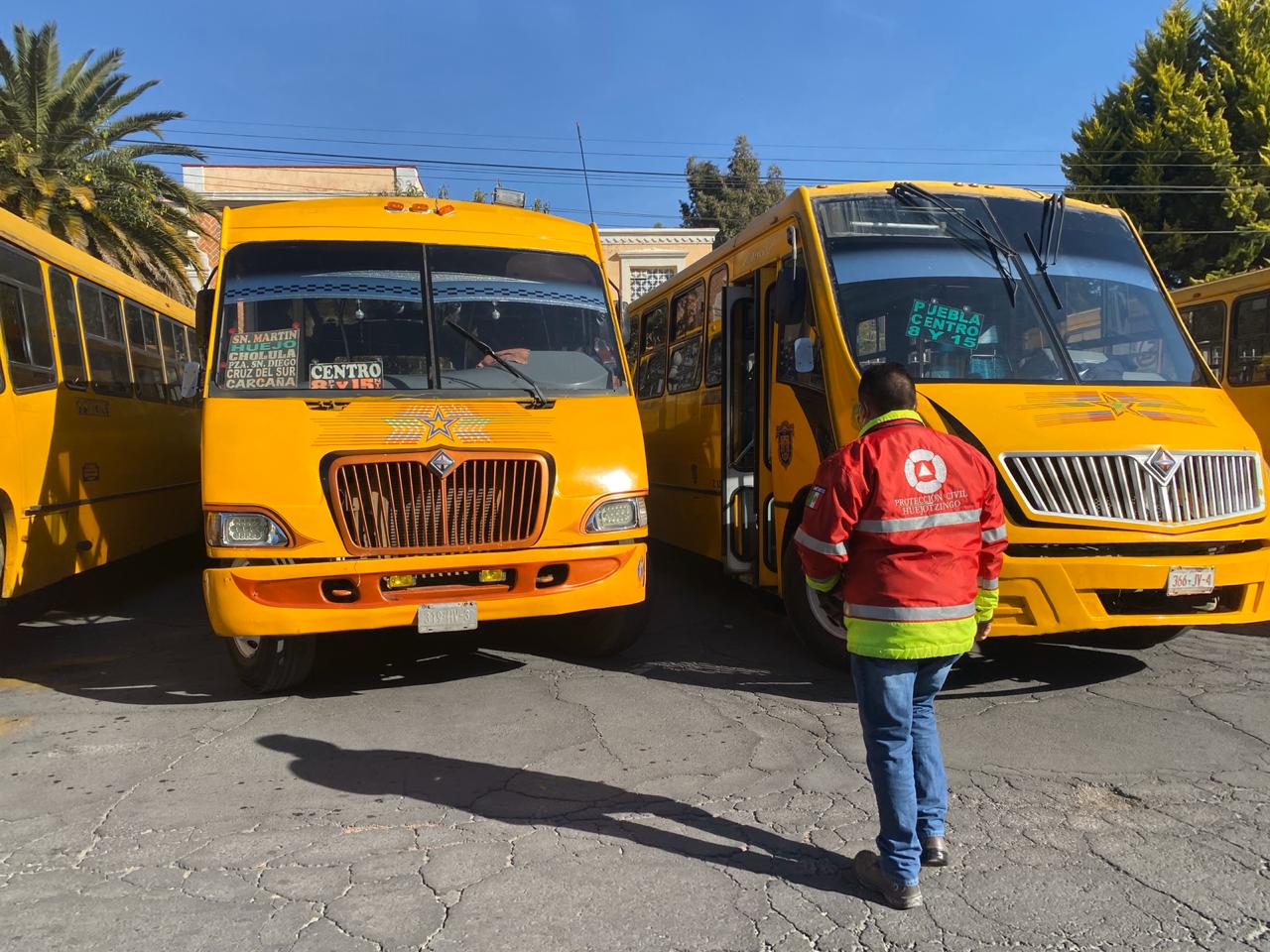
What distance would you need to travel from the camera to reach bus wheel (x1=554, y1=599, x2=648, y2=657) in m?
6.12

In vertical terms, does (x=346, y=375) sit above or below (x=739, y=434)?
above

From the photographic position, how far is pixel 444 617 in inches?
202

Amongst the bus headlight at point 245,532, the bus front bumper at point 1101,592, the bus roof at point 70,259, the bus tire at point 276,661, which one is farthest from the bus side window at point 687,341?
the bus roof at point 70,259

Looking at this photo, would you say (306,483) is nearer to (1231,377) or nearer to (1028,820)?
(1028,820)

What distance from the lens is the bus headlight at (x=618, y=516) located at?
5438mm

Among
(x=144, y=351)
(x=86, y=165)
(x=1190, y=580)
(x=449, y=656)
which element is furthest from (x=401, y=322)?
(x=86, y=165)

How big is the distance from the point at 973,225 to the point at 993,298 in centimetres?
58

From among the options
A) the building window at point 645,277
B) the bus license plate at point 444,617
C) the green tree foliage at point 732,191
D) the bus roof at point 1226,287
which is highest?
the green tree foliage at point 732,191

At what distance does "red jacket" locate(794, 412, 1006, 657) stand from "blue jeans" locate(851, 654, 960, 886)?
0.08 metres

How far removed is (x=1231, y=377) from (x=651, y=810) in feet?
31.7

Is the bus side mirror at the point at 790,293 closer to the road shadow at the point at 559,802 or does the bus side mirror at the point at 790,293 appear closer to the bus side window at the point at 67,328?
the road shadow at the point at 559,802

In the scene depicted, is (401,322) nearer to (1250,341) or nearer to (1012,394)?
(1012,394)

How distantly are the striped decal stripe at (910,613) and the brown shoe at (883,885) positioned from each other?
85 centimetres

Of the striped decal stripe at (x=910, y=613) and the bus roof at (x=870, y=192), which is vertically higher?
the bus roof at (x=870, y=192)
